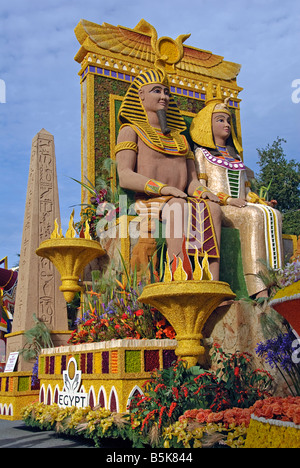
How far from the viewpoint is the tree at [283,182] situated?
52.4ft

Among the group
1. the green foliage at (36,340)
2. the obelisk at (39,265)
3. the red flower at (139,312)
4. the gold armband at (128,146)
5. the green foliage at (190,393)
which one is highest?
the gold armband at (128,146)

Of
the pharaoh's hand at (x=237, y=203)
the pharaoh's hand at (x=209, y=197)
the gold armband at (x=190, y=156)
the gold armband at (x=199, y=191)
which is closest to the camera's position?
the pharaoh's hand at (x=209, y=197)

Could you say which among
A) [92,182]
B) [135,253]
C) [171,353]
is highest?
[92,182]

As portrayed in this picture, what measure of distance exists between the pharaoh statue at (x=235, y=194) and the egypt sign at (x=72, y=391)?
2.79m

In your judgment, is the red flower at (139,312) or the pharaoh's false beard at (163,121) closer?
the red flower at (139,312)

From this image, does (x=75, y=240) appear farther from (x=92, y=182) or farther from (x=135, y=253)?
(x=92, y=182)

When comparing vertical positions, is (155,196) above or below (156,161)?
below

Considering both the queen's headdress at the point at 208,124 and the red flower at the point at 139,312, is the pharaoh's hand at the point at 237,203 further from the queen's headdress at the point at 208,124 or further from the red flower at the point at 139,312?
the red flower at the point at 139,312

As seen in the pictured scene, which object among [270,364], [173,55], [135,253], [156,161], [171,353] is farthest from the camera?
[173,55]

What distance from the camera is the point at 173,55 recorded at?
10.7 metres

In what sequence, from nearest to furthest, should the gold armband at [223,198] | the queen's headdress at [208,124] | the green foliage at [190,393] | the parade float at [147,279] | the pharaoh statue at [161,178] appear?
the green foliage at [190,393]
the parade float at [147,279]
the pharaoh statue at [161,178]
the gold armband at [223,198]
the queen's headdress at [208,124]

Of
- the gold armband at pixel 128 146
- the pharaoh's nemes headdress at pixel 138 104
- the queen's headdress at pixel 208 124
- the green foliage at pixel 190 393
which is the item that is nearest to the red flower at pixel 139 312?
the green foliage at pixel 190 393

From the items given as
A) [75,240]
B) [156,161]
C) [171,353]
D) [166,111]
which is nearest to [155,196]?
[156,161]

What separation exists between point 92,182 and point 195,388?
5337mm
